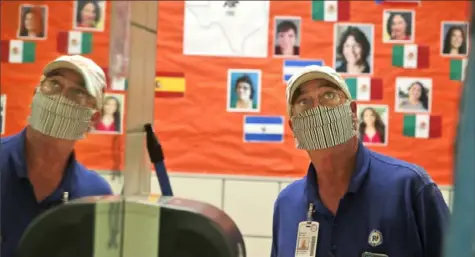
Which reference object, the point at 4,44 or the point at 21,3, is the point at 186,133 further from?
the point at 21,3

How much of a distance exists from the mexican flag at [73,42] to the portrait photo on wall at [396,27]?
101 cm

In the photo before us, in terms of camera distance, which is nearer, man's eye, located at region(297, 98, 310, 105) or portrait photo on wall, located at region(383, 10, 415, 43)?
man's eye, located at region(297, 98, 310, 105)

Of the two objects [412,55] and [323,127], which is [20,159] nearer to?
[323,127]

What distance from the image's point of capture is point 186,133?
1.99 meters

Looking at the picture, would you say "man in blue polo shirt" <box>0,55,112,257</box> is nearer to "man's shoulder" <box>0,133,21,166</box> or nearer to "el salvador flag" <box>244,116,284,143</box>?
"man's shoulder" <box>0,133,21,166</box>

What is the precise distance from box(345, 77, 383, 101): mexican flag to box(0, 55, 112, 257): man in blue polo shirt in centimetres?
127

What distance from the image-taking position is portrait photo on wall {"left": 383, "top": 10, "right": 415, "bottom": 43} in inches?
77.8

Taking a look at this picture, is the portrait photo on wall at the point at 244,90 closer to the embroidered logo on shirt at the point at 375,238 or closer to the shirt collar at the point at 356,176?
the shirt collar at the point at 356,176

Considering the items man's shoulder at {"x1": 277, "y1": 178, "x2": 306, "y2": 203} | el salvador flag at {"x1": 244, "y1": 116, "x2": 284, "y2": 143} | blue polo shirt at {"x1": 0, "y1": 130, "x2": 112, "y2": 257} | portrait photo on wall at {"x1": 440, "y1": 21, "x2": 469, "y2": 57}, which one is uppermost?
portrait photo on wall at {"x1": 440, "y1": 21, "x2": 469, "y2": 57}

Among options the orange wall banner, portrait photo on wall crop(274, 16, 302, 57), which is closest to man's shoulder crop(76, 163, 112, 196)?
the orange wall banner

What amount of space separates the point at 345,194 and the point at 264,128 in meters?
0.85

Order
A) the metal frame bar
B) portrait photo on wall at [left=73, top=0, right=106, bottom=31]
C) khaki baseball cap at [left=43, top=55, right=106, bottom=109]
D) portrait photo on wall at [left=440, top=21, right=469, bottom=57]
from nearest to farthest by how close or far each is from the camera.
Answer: the metal frame bar → khaki baseball cap at [left=43, top=55, right=106, bottom=109] → portrait photo on wall at [left=73, top=0, right=106, bottom=31] → portrait photo on wall at [left=440, top=21, right=469, bottom=57]

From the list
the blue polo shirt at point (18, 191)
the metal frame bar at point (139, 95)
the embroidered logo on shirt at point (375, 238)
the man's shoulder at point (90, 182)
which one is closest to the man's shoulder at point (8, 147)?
the blue polo shirt at point (18, 191)

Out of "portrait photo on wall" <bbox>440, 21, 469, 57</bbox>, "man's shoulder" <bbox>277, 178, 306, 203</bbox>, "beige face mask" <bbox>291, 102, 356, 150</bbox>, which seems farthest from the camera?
"portrait photo on wall" <bbox>440, 21, 469, 57</bbox>
